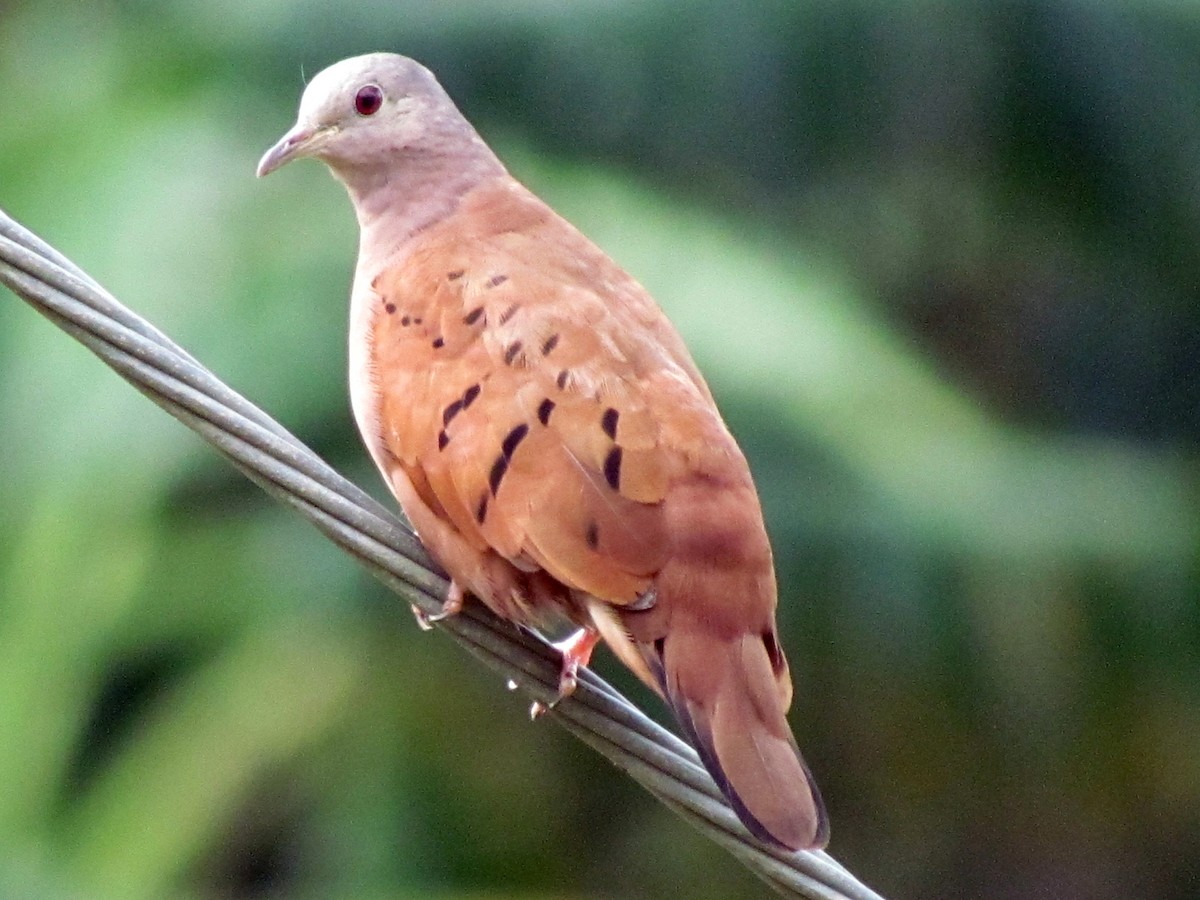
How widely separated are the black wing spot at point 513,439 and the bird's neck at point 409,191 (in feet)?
2.92

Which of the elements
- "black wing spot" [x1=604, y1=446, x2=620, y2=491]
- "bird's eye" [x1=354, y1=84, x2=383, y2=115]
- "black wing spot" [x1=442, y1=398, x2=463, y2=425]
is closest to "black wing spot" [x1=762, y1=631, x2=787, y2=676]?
"black wing spot" [x1=604, y1=446, x2=620, y2=491]

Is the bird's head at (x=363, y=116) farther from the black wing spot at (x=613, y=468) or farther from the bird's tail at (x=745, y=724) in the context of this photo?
the bird's tail at (x=745, y=724)

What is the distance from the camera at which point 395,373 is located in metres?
3.94

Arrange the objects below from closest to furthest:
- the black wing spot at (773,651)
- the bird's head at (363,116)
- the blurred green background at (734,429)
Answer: the black wing spot at (773,651) < the bird's head at (363,116) < the blurred green background at (734,429)

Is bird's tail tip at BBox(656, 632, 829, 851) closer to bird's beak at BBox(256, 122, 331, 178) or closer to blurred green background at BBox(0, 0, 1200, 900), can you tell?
bird's beak at BBox(256, 122, 331, 178)

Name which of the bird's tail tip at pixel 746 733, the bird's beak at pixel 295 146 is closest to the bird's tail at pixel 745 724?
the bird's tail tip at pixel 746 733

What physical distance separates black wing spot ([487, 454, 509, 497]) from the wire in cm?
26

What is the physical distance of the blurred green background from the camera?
21.2 feet

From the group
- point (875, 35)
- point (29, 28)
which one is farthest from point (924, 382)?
point (29, 28)

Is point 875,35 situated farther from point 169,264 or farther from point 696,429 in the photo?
point 696,429

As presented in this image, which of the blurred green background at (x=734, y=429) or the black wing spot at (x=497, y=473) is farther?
the blurred green background at (x=734, y=429)

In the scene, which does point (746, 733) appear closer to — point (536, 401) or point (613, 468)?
point (613, 468)

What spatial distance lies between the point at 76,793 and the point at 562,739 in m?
1.71

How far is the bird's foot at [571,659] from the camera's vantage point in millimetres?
3528
